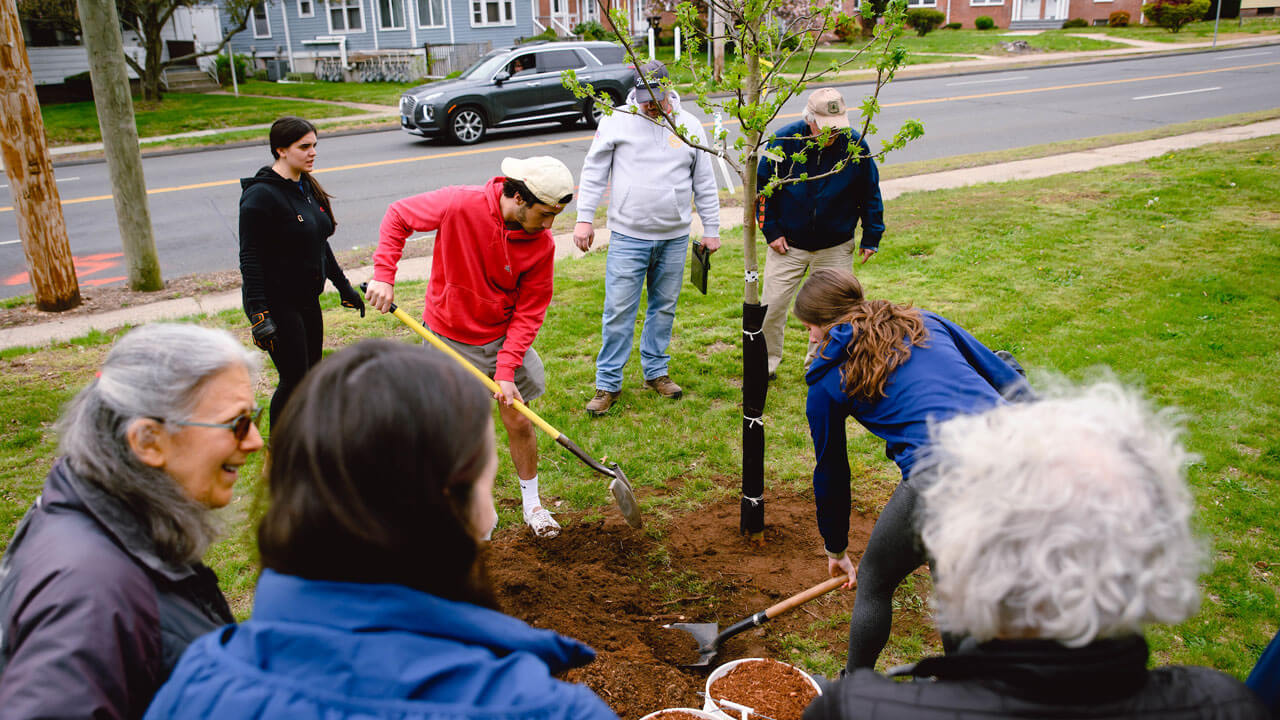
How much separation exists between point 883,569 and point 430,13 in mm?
34614

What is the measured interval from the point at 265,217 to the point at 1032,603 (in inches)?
164

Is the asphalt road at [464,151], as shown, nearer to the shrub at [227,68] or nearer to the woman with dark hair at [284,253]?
the woman with dark hair at [284,253]

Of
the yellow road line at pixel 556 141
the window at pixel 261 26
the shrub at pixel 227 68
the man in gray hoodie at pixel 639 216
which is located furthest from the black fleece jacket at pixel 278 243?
the window at pixel 261 26

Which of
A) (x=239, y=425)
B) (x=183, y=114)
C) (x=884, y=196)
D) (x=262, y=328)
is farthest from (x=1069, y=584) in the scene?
(x=183, y=114)

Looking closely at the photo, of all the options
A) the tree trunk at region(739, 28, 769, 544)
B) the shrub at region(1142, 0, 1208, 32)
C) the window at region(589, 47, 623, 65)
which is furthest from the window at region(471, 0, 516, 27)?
the tree trunk at region(739, 28, 769, 544)

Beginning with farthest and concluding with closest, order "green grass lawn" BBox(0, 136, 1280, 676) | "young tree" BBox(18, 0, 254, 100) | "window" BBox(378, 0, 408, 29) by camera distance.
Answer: "window" BBox(378, 0, 408, 29), "young tree" BBox(18, 0, 254, 100), "green grass lawn" BBox(0, 136, 1280, 676)

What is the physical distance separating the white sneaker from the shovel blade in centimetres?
96

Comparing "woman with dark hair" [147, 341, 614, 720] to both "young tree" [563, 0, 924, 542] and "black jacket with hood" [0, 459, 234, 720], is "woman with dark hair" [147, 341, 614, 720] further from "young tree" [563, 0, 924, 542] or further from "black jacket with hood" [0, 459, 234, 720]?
"young tree" [563, 0, 924, 542]

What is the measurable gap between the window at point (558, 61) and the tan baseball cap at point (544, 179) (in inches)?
555

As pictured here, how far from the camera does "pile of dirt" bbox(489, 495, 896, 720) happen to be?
3.31m

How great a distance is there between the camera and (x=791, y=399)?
5.73 metres

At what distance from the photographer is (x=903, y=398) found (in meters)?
2.76

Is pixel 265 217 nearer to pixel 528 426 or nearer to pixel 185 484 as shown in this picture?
pixel 528 426

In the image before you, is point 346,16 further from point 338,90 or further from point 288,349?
point 288,349
